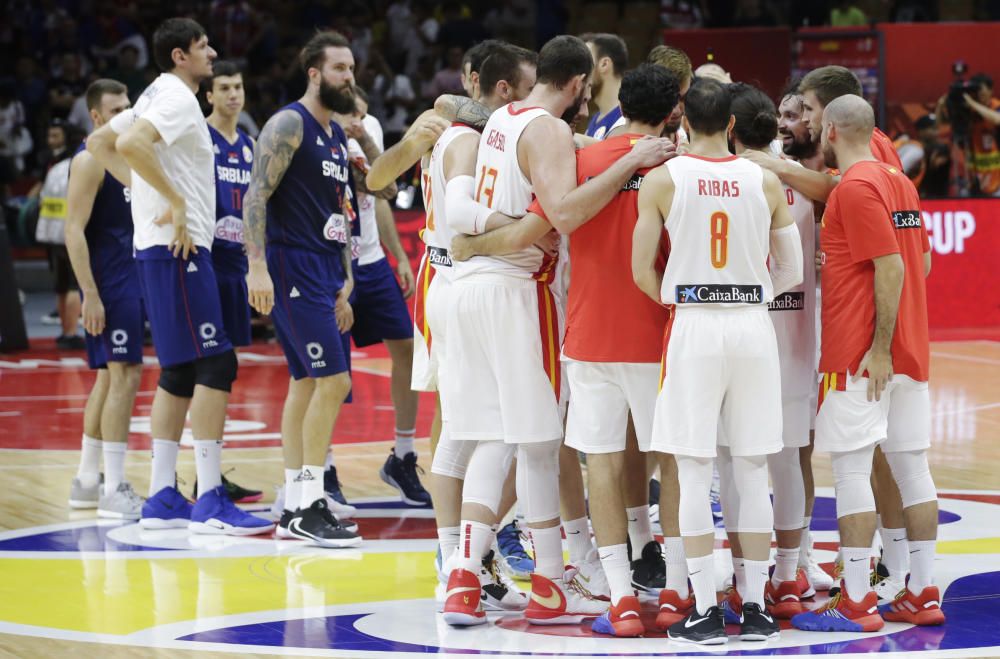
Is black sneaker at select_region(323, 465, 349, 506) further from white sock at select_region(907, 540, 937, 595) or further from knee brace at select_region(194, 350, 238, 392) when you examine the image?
white sock at select_region(907, 540, 937, 595)

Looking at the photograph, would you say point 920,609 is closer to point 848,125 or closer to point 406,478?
point 848,125

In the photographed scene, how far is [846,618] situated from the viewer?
5.55m

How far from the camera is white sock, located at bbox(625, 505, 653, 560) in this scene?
20.5 feet

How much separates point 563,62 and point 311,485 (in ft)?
8.73

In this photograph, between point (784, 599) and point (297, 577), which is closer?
point (784, 599)

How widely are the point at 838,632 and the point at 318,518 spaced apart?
2.73m

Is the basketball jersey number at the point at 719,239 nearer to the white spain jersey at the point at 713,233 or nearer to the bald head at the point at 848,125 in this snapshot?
the white spain jersey at the point at 713,233

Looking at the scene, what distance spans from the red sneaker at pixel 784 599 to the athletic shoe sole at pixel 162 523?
10.3 feet

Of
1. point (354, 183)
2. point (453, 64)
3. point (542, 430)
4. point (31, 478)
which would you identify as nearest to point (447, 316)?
point (542, 430)

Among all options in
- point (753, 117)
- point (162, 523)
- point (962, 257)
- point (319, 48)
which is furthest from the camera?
point (962, 257)

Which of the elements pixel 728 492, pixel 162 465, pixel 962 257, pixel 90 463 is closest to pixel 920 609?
pixel 728 492

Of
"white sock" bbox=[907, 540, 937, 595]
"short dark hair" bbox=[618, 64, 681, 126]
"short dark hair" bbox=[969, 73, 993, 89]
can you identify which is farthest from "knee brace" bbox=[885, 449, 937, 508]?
"short dark hair" bbox=[969, 73, 993, 89]

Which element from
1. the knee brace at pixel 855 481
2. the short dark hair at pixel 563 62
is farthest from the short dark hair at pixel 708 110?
the knee brace at pixel 855 481

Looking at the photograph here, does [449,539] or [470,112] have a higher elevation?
[470,112]
